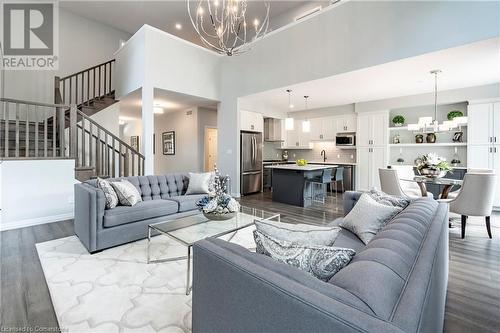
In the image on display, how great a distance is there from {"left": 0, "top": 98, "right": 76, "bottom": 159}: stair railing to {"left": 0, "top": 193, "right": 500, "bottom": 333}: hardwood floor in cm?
124

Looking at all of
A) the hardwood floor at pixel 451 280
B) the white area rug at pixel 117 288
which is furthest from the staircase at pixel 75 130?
the white area rug at pixel 117 288

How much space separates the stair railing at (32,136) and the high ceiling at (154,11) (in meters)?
3.40

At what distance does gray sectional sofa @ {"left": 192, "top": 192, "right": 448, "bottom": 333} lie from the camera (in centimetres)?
69

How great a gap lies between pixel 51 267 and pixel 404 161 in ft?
24.7

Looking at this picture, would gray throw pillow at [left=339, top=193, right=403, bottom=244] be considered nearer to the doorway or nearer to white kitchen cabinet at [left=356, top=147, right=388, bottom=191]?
white kitchen cabinet at [left=356, top=147, right=388, bottom=191]

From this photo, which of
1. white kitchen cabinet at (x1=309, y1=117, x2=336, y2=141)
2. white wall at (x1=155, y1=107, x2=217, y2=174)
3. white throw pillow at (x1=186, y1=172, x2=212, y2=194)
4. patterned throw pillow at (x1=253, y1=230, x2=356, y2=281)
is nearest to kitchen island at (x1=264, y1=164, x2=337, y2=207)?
white throw pillow at (x1=186, y1=172, x2=212, y2=194)

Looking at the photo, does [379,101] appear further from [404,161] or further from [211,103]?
[211,103]

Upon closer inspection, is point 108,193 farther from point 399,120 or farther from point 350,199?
point 399,120

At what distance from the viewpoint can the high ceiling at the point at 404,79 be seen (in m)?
3.81

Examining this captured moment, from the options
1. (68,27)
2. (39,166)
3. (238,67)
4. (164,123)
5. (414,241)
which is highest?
(68,27)

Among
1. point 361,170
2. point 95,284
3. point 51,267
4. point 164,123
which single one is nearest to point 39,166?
point 51,267

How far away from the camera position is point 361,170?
7109 mm

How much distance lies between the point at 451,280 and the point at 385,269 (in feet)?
7.03

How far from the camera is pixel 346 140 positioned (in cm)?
735
